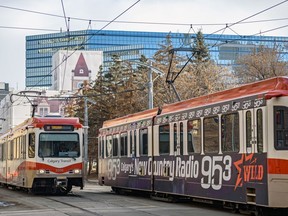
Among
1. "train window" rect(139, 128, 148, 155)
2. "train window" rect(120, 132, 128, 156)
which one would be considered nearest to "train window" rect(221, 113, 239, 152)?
"train window" rect(139, 128, 148, 155)

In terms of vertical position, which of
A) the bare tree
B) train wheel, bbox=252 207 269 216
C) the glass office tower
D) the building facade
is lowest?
train wheel, bbox=252 207 269 216

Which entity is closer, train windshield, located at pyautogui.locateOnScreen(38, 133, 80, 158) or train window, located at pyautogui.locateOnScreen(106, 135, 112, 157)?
train windshield, located at pyautogui.locateOnScreen(38, 133, 80, 158)

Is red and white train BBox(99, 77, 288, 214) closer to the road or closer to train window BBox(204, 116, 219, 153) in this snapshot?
train window BBox(204, 116, 219, 153)

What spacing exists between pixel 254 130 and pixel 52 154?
37.1 feet

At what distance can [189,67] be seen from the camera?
53281 millimetres

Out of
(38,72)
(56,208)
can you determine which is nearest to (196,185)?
(56,208)

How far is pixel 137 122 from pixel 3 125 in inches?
4054

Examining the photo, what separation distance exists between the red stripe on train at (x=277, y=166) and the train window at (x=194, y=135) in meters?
3.64

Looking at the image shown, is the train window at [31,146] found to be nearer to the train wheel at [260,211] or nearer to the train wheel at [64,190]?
the train wheel at [64,190]

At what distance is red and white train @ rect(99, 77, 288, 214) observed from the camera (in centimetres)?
1308

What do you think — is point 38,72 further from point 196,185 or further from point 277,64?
point 196,185

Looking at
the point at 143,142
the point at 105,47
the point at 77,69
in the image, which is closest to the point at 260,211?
the point at 143,142

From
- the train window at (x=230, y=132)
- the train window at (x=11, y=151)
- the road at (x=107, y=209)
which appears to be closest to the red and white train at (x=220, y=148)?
the train window at (x=230, y=132)

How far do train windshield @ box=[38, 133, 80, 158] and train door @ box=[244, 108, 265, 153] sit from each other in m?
10.8
